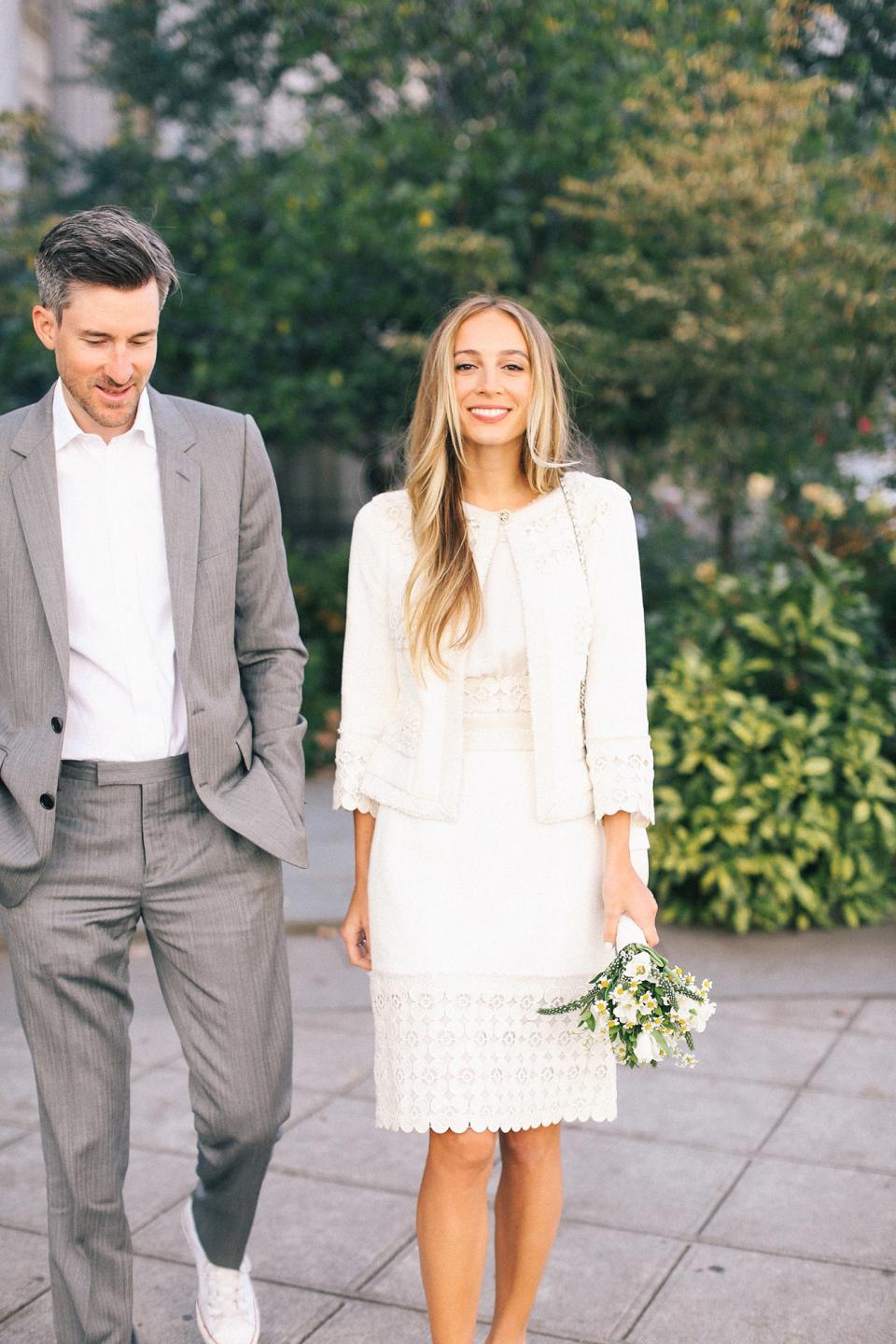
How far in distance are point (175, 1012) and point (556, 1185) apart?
0.80 meters

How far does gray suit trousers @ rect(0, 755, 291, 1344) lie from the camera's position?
269cm

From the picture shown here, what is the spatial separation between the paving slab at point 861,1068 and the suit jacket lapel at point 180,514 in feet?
8.94

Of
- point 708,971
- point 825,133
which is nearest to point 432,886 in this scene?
point 708,971

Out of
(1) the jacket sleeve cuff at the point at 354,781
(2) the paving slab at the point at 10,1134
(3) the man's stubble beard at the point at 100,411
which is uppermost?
(3) the man's stubble beard at the point at 100,411

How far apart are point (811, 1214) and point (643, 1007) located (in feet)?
4.85

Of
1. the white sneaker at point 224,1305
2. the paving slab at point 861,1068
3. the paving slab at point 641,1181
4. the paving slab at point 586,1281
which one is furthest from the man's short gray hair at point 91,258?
the paving slab at point 861,1068

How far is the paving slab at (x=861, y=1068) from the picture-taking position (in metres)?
4.44

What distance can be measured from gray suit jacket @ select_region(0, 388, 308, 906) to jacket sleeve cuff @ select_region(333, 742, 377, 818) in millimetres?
98

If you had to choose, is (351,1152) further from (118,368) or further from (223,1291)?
(118,368)

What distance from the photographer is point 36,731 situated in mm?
2654

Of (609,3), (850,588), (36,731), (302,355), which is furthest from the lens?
(302,355)

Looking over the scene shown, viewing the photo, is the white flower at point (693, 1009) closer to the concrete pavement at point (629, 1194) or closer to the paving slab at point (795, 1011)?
the concrete pavement at point (629, 1194)

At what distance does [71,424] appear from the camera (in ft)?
→ 9.01

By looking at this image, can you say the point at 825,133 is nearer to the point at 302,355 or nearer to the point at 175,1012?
the point at 302,355
